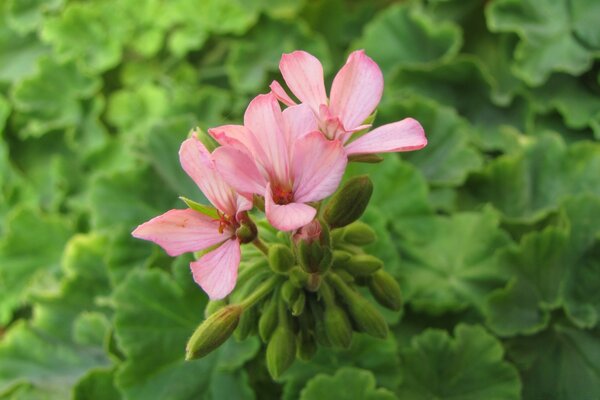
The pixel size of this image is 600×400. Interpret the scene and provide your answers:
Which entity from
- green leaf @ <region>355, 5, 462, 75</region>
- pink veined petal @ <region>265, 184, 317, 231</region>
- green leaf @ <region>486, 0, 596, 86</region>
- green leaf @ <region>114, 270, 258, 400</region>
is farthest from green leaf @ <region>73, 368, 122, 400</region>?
green leaf @ <region>486, 0, 596, 86</region>

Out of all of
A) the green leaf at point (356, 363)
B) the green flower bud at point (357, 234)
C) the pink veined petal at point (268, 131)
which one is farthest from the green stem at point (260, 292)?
the green leaf at point (356, 363)

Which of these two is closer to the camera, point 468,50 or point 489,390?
point 489,390

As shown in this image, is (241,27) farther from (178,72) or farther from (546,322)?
(546,322)

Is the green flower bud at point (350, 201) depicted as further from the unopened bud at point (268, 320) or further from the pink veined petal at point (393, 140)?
the unopened bud at point (268, 320)

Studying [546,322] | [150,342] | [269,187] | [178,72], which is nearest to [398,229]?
[546,322]

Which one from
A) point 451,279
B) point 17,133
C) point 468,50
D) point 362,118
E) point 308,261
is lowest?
point 451,279

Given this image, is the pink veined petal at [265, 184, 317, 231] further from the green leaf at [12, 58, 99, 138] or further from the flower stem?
the green leaf at [12, 58, 99, 138]
